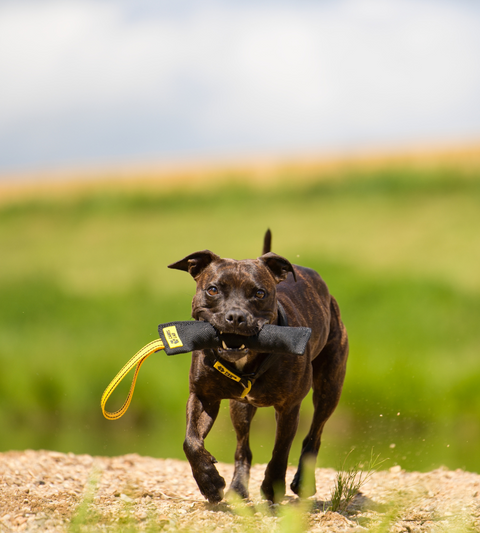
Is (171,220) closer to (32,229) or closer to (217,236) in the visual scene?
(217,236)

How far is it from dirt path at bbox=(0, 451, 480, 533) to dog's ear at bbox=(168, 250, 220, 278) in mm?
1676

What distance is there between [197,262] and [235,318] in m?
0.90

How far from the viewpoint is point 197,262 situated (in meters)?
5.77

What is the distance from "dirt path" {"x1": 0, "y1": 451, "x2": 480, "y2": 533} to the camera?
17.1 feet

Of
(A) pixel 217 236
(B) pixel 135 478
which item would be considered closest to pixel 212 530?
(B) pixel 135 478

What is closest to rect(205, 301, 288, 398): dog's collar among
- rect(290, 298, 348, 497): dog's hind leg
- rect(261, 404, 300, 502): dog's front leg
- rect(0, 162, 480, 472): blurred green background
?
rect(261, 404, 300, 502): dog's front leg

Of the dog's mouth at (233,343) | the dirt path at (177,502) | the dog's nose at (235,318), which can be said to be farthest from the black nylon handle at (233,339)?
the dirt path at (177,502)

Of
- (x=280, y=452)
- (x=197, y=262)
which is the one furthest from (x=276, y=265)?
(x=280, y=452)

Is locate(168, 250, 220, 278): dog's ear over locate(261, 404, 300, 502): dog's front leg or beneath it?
over

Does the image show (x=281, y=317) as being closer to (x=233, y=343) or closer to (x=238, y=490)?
(x=233, y=343)

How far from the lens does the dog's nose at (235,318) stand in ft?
16.5

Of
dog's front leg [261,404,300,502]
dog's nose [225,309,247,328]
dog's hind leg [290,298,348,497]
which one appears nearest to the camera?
dog's nose [225,309,247,328]

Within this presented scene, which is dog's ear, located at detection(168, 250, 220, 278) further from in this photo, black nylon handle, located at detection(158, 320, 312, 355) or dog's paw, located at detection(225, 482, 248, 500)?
dog's paw, located at detection(225, 482, 248, 500)

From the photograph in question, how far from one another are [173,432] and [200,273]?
8.43 metres
